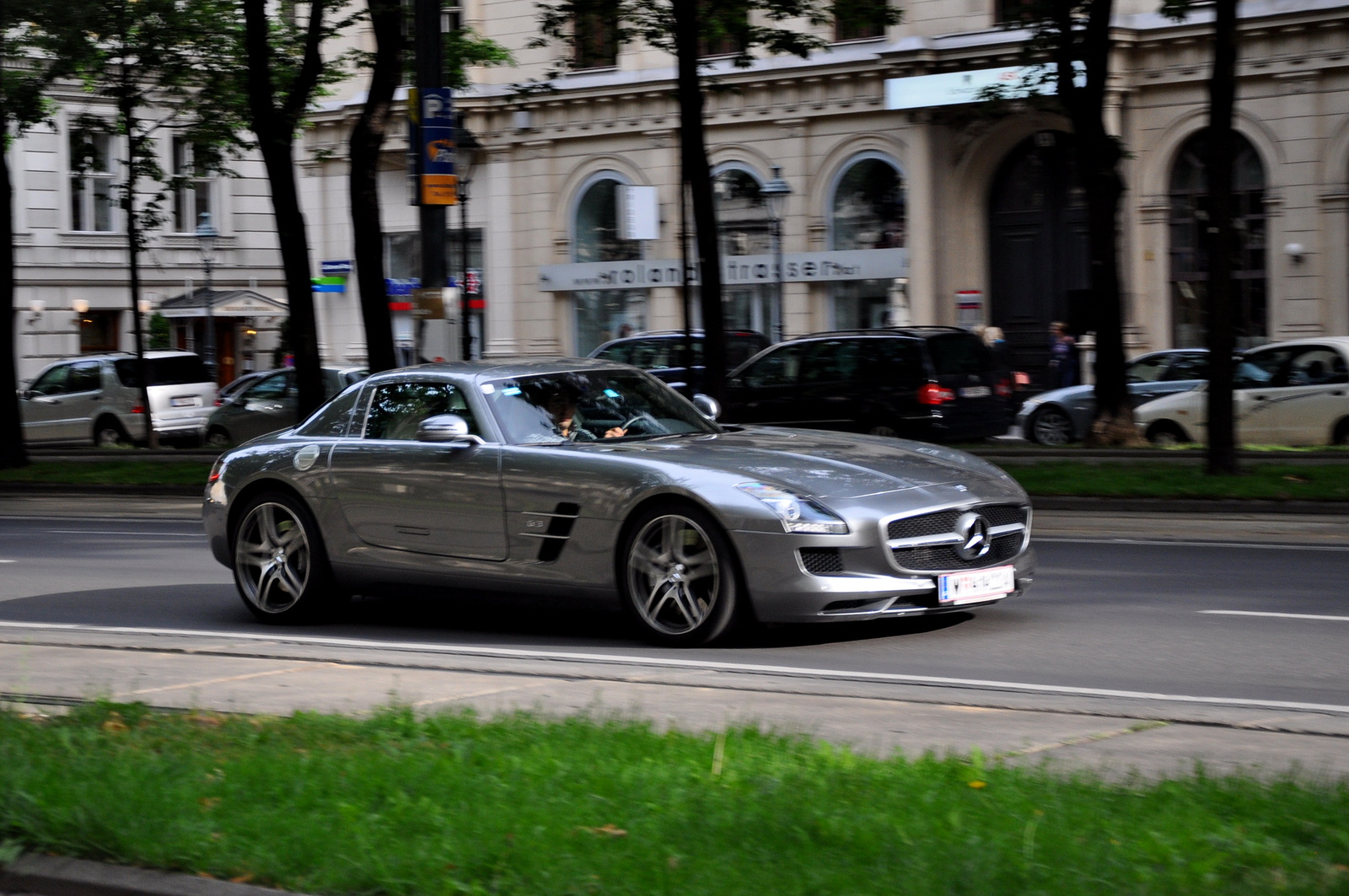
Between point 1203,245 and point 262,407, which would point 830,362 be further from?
point 1203,245

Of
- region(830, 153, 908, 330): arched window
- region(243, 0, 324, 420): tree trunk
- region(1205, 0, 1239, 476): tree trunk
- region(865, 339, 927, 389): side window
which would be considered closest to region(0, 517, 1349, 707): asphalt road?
region(1205, 0, 1239, 476): tree trunk

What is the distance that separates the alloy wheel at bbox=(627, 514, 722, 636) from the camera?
8.36 m

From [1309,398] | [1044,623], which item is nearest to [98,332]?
[1309,398]

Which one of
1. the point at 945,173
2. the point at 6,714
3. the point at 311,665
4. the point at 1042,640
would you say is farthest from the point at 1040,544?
the point at 945,173

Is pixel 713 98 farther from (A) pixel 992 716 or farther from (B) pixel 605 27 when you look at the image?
(A) pixel 992 716

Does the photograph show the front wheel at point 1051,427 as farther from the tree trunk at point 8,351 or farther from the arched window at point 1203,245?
the tree trunk at point 8,351

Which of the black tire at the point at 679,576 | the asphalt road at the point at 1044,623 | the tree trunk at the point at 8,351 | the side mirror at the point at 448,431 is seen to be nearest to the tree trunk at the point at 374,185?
the tree trunk at the point at 8,351

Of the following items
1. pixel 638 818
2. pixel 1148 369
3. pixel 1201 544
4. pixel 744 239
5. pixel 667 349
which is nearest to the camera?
pixel 638 818

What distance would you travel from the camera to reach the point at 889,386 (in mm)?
22438

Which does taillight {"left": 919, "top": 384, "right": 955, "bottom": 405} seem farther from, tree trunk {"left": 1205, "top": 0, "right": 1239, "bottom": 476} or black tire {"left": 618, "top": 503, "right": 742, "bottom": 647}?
black tire {"left": 618, "top": 503, "right": 742, "bottom": 647}

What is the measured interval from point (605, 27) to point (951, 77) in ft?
45.6

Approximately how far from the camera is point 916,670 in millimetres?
7648

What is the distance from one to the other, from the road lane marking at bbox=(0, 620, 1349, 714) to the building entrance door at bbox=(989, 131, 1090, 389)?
2840cm

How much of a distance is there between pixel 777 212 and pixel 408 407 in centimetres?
2894
